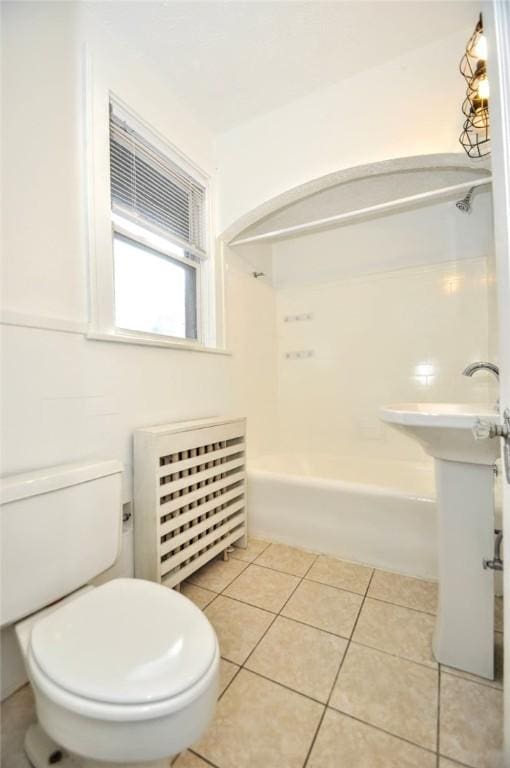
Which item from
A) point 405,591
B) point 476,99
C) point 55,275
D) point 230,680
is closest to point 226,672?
point 230,680

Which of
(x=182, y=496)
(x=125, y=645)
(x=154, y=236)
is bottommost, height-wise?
(x=125, y=645)

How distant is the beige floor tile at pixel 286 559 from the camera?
65.5 inches

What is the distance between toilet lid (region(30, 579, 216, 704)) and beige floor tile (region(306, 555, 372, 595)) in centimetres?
96

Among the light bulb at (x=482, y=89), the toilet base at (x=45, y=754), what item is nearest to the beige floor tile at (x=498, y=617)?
the toilet base at (x=45, y=754)

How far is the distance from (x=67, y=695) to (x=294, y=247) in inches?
115

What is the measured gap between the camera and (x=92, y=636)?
29.7 inches

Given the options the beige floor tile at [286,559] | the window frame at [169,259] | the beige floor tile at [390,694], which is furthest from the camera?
the beige floor tile at [286,559]

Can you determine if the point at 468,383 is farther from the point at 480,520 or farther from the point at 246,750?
the point at 246,750

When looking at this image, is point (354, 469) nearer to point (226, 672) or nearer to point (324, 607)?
point (324, 607)

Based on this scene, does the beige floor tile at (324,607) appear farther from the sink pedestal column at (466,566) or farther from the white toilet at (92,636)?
the white toilet at (92,636)

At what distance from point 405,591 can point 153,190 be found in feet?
7.76

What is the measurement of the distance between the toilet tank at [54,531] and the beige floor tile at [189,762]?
0.53 meters

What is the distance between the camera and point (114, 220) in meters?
1.48

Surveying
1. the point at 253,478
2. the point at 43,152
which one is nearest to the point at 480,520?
the point at 253,478
